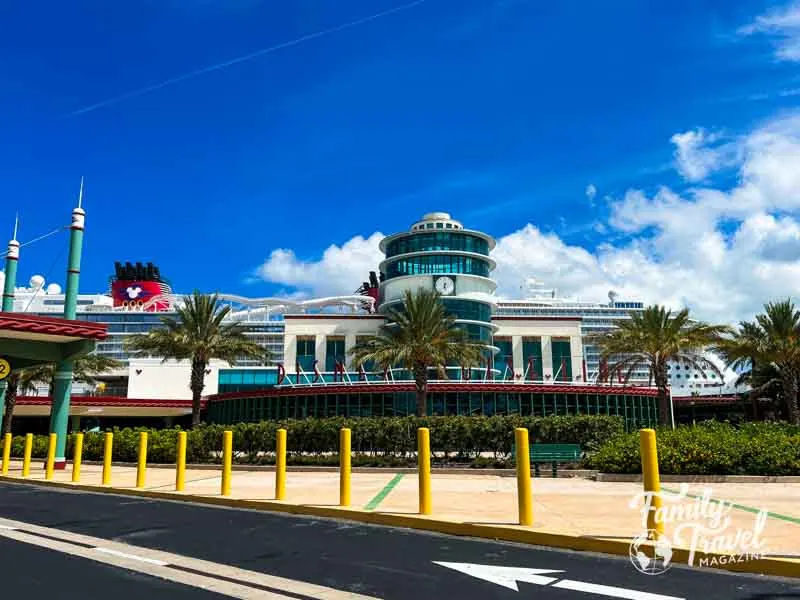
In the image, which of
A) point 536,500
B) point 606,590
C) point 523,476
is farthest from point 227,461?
point 606,590

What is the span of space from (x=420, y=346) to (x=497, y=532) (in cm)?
2219

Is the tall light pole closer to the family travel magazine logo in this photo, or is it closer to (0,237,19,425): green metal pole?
(0,237,19,425): green metal pole

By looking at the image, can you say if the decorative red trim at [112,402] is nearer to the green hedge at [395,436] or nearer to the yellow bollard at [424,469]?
the green hedge at [395,436]

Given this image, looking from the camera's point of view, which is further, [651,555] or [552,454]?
[552,454]

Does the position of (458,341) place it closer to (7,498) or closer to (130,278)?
(7,498)

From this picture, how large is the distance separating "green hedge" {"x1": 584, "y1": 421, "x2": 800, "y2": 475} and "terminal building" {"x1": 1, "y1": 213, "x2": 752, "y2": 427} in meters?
15.4

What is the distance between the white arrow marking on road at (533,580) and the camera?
5465 millimetres

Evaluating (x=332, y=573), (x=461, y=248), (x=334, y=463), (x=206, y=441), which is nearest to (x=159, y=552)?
(x=332, y=573)

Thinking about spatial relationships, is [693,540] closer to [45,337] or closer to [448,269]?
[45,337]

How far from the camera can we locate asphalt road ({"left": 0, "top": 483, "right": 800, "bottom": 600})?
567 centimetres

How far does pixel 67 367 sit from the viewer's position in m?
23.6

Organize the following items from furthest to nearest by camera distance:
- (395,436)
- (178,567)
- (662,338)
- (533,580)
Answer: (662,338) < (395,436) < (178,567) < (533,580)

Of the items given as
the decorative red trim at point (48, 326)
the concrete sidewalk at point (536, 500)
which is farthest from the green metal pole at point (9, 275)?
the concrete sidewalk at point (536, 500)

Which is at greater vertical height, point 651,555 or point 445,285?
point 445,285
